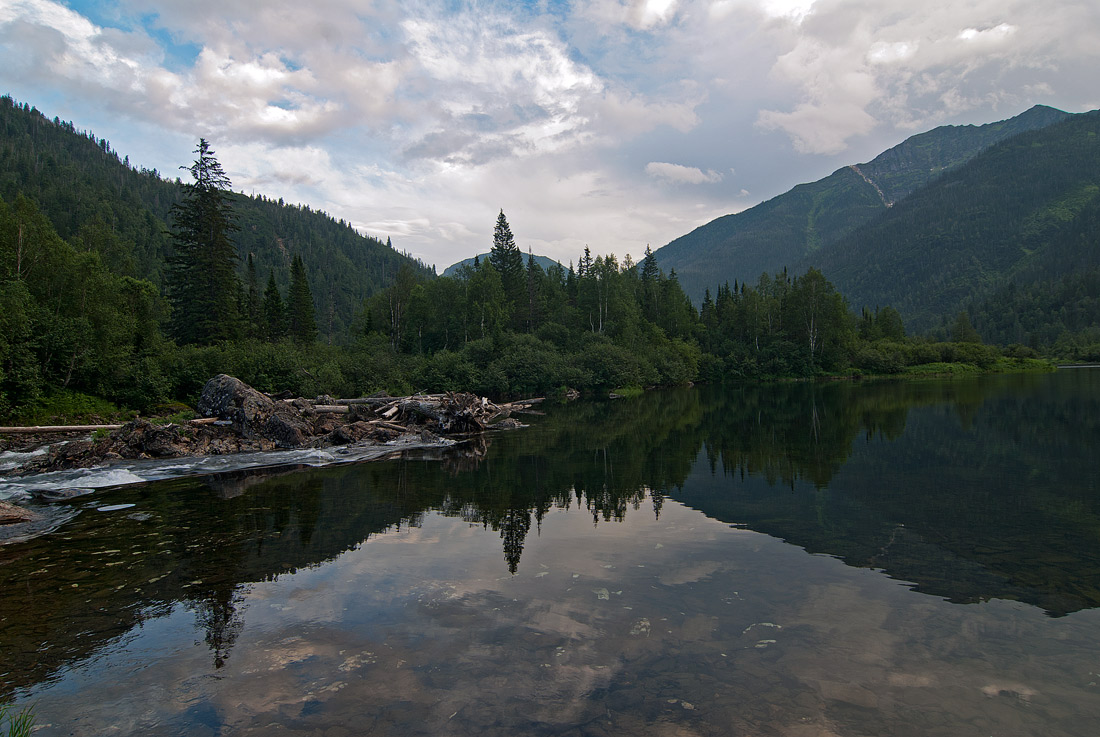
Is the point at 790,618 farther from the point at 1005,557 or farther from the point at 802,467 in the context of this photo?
the point at 802,467

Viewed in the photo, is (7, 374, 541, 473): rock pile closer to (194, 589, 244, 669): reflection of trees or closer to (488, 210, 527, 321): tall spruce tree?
(194, 589, 244, 669): reflection of trees

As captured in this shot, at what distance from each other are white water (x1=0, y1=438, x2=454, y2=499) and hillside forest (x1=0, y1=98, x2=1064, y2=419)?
10678mm

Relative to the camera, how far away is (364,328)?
275 feet

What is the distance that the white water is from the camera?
16672 millimetres

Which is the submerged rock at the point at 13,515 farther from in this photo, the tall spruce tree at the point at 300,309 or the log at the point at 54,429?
the tall spruce tree at the point at 300,309

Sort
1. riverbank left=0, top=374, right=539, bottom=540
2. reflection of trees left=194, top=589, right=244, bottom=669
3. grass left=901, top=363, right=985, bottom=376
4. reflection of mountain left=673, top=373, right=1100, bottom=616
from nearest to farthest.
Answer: reflection of trees left=194, top=589, right=244, bottom=669, reflection of mountain left=673, top=373, right=1100, bottom=616, riverbank left=0, top=374, right=539, bottom=540, grass left=901, top=363, right=985, bottom=376

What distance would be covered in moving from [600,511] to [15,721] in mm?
10758

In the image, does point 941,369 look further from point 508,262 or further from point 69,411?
point 69,411

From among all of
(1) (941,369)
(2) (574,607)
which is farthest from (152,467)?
(1) (941,369)

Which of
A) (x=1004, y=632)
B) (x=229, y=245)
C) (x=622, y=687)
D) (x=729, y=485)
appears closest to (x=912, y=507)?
(x=729, y=485)

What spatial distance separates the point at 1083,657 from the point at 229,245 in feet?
197

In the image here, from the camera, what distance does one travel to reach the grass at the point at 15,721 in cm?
465

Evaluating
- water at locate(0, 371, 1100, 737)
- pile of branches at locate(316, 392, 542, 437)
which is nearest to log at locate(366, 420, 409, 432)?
pile of branches at locate(316, 392, 542, 437)

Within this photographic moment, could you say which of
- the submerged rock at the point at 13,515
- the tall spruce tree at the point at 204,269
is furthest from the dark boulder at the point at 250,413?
the tall spruce tree at the point at 204,269
